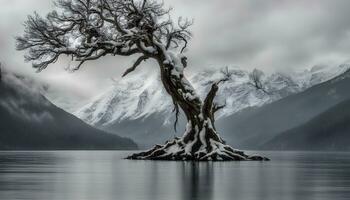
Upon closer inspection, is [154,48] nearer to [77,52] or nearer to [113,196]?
[77,52]

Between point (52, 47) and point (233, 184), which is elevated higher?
point (52, 47)

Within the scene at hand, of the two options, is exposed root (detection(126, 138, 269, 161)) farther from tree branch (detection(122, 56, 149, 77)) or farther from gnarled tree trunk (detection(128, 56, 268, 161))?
tree branch (detection(122, 56, 149, 77))

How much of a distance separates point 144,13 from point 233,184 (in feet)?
102

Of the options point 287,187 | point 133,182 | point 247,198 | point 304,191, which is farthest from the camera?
point 133,182

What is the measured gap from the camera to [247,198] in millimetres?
20953

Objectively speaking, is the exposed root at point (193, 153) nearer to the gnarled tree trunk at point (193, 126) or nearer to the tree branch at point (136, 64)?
the gnarled tree trunk at point (193, 126)

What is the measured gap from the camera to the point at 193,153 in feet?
186

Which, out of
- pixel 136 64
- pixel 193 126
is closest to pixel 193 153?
pixel 193 126

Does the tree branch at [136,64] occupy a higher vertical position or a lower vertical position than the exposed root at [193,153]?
higher

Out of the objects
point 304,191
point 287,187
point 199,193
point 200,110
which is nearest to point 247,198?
point 199,193

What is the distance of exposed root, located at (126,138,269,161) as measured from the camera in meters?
55.8

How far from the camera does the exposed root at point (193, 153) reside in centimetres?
5581

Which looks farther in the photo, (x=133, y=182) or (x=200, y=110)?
(x=200, y=110)

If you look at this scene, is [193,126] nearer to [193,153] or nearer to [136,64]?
[193,153]
